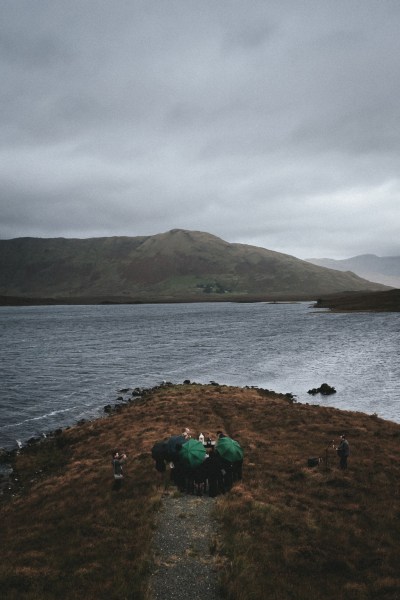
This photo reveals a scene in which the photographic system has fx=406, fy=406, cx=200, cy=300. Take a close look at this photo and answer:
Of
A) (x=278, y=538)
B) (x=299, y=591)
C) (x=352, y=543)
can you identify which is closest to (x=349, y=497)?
(x=352, y=543)

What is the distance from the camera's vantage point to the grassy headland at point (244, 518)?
16.0m

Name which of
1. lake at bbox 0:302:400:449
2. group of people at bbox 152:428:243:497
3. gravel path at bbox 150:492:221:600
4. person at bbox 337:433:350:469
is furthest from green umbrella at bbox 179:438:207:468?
lake at bbox 0:302:400:449

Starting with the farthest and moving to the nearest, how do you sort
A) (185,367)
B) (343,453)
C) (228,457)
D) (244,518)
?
1. (185,367)
2. (343,453)
3. (228,457)
4. (244,518)

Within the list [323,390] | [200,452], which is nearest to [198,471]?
[200,452]

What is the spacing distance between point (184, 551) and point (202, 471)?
4552 millimetres

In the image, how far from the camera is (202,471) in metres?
21.6

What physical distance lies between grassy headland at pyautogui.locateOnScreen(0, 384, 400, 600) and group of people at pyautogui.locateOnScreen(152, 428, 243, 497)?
0.97m

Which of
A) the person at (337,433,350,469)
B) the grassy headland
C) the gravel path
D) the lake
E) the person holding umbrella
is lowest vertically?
the lake

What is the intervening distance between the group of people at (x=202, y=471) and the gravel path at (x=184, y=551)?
58 centimetres

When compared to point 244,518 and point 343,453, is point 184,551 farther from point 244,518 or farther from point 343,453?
point 343,453

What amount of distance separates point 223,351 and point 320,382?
36.5 m

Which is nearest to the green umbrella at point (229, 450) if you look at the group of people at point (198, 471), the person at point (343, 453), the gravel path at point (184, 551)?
the group of people at point (198, 471)

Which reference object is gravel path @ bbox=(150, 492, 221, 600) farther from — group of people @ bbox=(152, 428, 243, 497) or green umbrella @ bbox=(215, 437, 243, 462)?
green umbrella @ bbox=(215, 437, 243, 462)

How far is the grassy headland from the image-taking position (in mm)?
15953
